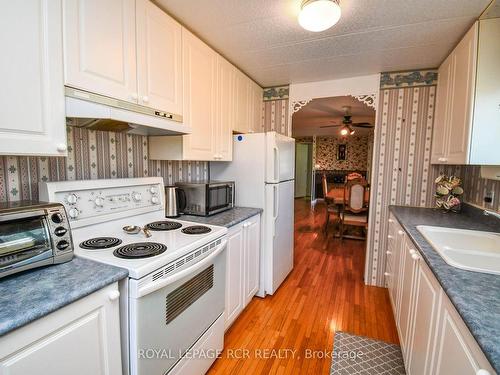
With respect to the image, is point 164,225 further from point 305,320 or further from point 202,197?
point 305,320

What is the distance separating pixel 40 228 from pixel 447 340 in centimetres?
154

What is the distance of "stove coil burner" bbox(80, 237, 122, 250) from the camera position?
4.05ft

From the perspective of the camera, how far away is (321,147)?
27.7 ft

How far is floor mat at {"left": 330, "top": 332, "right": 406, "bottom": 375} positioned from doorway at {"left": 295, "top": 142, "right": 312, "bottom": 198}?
274 inches

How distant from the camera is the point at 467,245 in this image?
5.26ft

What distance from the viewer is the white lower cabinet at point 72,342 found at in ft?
2.33

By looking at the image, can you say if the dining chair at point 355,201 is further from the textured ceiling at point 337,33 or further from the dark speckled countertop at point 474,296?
the dark speckled countertop at point 474,296

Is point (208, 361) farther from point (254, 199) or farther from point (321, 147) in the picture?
point (321, 147)

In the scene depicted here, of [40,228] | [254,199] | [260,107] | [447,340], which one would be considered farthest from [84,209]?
[260,107]

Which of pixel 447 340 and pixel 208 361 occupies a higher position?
pixel 447 340

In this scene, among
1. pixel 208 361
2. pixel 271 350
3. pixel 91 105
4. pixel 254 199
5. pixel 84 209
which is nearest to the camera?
pixel 91 105

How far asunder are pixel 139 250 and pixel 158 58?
3.69 ft

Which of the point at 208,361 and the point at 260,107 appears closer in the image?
the point at 208,361

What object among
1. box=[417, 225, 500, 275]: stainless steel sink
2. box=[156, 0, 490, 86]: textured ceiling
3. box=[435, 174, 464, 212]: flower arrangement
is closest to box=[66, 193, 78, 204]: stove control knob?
box=[156, 0, 490, 86]: textured ceiling
